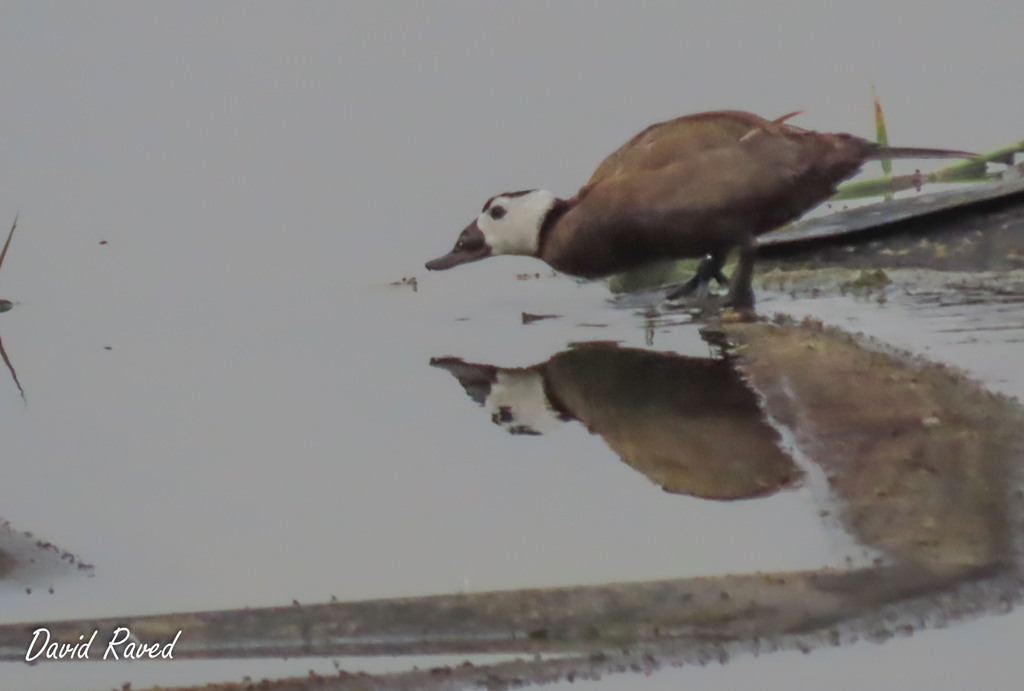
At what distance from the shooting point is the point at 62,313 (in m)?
3.15

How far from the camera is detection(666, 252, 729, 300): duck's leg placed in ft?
10.2

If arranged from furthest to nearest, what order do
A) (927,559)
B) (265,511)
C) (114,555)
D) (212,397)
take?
(212,397)
(265,511)
(114,555)
(927,559)

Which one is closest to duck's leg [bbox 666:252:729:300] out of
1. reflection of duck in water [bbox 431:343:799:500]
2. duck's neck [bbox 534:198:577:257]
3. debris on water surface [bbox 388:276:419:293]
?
duck's neck [bbox 534:198:577:257]

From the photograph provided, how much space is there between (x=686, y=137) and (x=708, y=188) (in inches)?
6.0

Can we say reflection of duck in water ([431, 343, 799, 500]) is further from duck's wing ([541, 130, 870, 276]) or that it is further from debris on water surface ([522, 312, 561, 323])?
duck's wing ([541, 130, 870, 276])

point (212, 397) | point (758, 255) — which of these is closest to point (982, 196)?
point (758, 255)

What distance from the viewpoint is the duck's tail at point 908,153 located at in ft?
10.0

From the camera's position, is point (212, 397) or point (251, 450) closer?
point (251, 450)

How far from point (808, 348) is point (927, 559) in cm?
107

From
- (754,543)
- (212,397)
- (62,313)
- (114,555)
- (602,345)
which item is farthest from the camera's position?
(62,313)

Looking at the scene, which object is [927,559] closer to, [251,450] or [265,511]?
[265,511]

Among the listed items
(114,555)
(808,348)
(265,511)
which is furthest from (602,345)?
(114,555)

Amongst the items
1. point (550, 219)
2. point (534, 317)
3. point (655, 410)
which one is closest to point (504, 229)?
point (550, 219)

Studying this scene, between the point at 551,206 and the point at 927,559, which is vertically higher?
the point at 551,206
